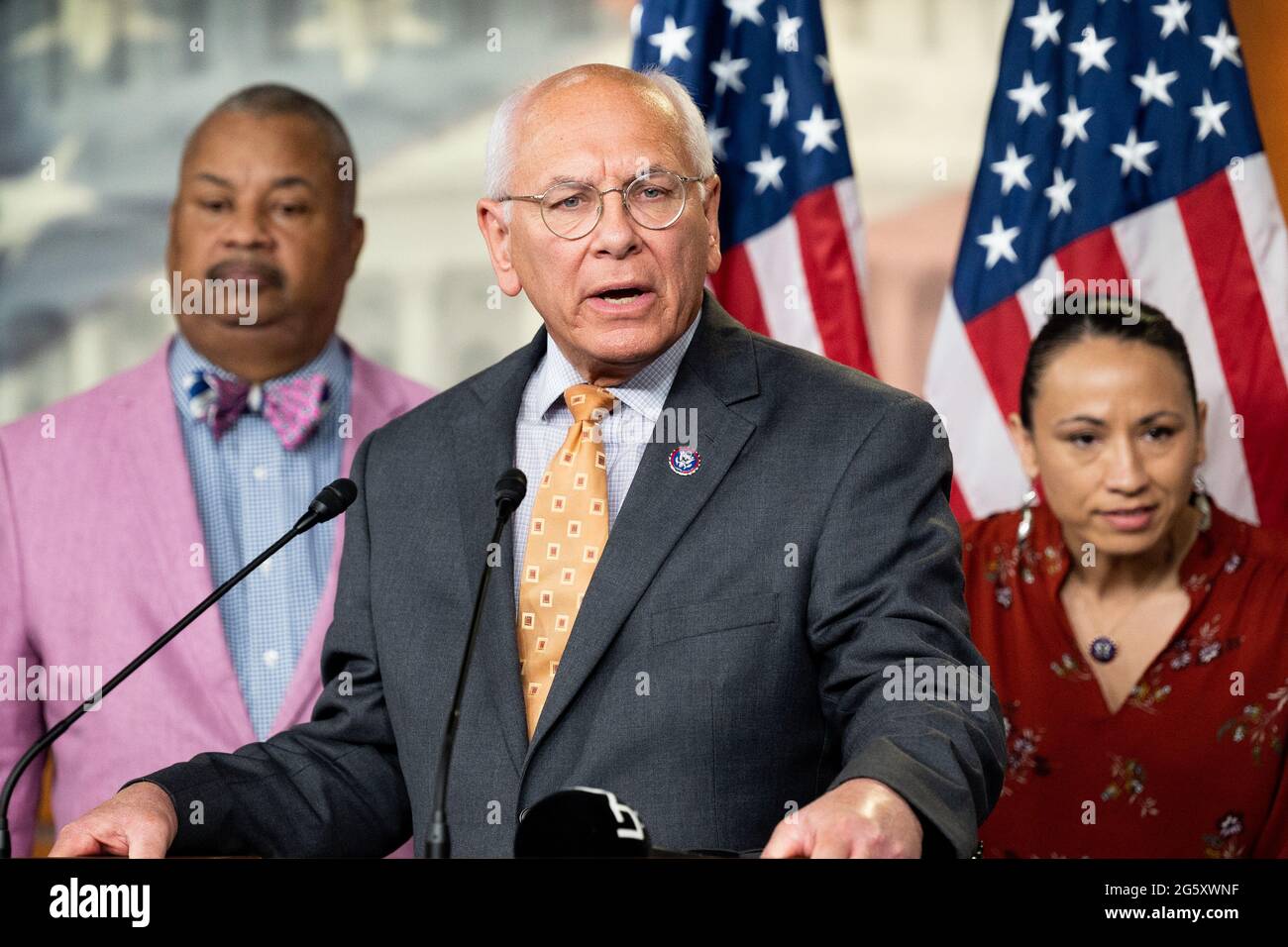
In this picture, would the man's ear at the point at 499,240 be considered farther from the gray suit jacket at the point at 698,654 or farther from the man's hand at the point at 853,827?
→ the man's hand at the point at 853,827

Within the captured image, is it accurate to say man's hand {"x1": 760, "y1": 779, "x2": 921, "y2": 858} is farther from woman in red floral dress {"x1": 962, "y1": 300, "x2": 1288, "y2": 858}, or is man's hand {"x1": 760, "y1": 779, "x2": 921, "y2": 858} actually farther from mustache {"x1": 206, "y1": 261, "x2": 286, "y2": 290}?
mustache {"x1": 206, "y1": 261, "x2": 286, "y2": 290}

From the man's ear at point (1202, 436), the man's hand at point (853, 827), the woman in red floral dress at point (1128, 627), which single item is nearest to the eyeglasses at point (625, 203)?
the man's hand at point (853, 827)

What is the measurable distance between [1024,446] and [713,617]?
162 centimetres

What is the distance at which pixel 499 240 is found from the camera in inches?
88.1

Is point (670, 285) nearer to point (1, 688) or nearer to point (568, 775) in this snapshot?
point (568, 775)

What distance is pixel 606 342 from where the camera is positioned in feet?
6.76

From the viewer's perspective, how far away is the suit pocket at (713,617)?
191cm

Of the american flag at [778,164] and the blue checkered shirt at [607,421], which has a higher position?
the american flag at [778,164]

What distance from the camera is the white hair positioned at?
2098 mm

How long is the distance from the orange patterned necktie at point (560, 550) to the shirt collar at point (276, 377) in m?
1.39

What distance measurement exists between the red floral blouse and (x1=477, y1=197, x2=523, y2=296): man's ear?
4.77ft

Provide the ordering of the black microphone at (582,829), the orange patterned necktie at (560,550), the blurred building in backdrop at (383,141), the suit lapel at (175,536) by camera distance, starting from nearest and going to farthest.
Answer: the black microphone at (582,829), the orange patterned necktie at (560,550), the suit lapel at (175,536), the blurred building in backdrop at (383,141)

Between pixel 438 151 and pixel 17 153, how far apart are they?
40.1 inches
